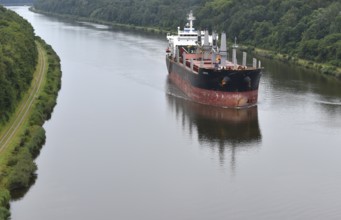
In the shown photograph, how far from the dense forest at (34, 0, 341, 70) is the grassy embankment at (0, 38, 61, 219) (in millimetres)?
27985

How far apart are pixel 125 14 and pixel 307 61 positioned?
195 feet

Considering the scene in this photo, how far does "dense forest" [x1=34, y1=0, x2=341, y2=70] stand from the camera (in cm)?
6450

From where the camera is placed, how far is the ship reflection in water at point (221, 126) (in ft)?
107

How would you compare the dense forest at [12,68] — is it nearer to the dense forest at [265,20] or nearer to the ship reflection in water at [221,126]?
the ship reflection in water at [221,126]

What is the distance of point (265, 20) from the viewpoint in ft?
270

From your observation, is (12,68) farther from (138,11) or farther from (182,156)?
(138,11)

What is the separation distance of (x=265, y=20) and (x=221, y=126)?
158ft

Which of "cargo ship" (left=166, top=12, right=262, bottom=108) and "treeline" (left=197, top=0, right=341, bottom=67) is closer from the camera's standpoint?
"cargo ship" (left=166, top=12, right=262, bottom=108)

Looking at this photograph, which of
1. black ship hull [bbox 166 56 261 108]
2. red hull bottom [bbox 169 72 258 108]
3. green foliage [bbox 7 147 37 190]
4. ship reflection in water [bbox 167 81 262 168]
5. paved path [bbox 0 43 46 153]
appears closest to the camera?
green foliage [bbox 7 147 37 190]

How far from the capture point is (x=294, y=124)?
3678 centimetres

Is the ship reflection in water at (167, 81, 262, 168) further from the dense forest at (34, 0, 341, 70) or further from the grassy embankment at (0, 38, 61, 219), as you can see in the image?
the dense forest at (34, 0, 341, 70)

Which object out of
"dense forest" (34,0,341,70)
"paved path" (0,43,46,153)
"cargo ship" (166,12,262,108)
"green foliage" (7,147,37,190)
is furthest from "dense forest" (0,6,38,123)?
"dense forest" (34,0,341,70)

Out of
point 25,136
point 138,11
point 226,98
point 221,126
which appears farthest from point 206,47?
point 138,11

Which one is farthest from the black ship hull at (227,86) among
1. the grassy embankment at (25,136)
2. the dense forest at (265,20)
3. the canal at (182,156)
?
the dense forest at (265,20)
